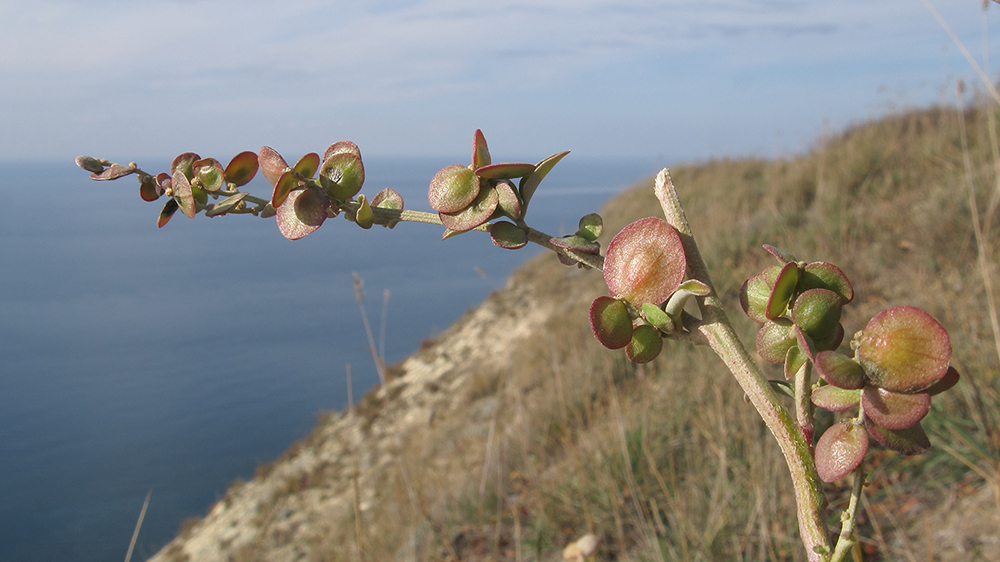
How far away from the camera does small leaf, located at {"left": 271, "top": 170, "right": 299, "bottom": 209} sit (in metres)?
0.25

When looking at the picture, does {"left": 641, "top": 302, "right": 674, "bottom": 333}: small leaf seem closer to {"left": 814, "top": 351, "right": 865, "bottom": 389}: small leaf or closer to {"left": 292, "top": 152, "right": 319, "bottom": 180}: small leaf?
{"left": 814, "top": 351, "right": 865, "bottom": 389}: small leaf

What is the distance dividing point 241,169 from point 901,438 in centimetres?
33

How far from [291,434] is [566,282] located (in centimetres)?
578

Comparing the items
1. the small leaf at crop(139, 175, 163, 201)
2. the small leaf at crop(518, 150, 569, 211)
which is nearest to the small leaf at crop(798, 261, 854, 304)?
the small leaf at crop(518, 150, 569, 211)

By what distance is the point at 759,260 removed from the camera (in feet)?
11.6

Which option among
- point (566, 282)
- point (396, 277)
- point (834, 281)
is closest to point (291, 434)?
point (566, 282)

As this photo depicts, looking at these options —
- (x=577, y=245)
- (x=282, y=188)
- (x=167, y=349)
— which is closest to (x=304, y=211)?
(x=282, y=188)

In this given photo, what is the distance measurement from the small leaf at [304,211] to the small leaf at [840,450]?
0.23 m

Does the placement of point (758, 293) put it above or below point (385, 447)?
above

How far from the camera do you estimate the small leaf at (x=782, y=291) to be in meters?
0.21

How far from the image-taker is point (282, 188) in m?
0.25

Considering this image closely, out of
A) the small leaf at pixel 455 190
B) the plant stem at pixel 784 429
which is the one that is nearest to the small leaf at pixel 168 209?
the small leaf at pixel 455 190

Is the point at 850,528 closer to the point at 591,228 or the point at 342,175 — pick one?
the point at 591,228

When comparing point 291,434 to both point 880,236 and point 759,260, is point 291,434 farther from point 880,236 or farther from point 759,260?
point 880,236
